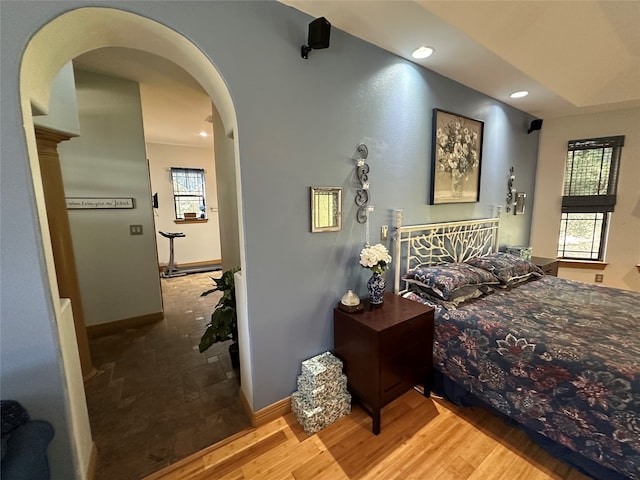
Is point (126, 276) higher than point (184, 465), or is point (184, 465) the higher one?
point (126, 276)

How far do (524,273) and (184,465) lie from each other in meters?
3.07

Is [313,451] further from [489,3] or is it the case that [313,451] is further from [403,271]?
[489,3]

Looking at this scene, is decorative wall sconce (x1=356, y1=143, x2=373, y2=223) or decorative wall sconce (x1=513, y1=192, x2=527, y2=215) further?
decorative wall sconce (x1=513, y1=192, x2=527, y2=215)

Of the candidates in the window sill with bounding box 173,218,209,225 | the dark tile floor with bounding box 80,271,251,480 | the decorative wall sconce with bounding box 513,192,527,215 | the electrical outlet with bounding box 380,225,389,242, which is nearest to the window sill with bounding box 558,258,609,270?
the decorative wall sconce with bounding box 513,192,527,215

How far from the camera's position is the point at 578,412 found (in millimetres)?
1350

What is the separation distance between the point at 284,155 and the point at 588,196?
4248 mm

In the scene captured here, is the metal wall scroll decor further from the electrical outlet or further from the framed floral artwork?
the framed floral artwork

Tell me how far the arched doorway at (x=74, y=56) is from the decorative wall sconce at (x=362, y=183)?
2.99 feet

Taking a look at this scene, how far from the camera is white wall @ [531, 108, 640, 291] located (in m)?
3.34

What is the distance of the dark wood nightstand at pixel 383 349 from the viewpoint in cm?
164

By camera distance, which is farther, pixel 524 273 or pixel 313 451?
pixel 524 273

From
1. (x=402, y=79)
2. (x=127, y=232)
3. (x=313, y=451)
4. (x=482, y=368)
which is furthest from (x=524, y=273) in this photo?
(x=127, y=232)

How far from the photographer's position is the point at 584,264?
3.71m

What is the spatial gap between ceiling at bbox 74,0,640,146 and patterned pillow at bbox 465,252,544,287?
66.6 inches
